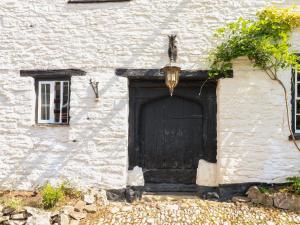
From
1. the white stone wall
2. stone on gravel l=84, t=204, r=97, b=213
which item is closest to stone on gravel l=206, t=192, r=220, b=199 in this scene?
the white stone wall

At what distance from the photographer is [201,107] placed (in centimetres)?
747

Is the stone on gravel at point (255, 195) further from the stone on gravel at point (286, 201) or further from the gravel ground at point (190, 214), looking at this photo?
the stone on gravel at point (286, 201)

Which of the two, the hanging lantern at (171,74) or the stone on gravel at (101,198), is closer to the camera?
the hanging lantern at (171,74)

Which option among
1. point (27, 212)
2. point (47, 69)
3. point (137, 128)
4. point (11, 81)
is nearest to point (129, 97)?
point (137, 128)

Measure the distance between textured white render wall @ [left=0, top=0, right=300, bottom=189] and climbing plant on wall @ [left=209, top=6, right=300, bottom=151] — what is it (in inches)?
11.2

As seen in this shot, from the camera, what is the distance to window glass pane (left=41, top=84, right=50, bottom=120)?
24.7ft

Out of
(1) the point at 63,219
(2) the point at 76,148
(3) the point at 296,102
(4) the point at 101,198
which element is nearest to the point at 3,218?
(1) the point at 63,219

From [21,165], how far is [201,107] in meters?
4.17

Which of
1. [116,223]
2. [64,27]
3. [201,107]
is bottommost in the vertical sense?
[116,223]

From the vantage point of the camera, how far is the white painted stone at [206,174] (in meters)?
7.20

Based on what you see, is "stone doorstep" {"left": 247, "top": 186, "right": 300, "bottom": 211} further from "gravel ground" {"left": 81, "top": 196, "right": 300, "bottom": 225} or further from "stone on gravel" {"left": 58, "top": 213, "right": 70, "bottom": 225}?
"stone on gravel" {"left": 58, "top": 213, "right": 70, "bottom": 225}

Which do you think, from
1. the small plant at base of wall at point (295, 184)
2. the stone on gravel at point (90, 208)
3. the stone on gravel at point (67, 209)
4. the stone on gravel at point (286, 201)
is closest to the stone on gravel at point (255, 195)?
the stone on gravel at point (286, 201)

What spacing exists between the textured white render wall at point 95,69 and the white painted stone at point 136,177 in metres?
0.24

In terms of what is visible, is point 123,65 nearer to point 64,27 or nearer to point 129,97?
point 129,97
